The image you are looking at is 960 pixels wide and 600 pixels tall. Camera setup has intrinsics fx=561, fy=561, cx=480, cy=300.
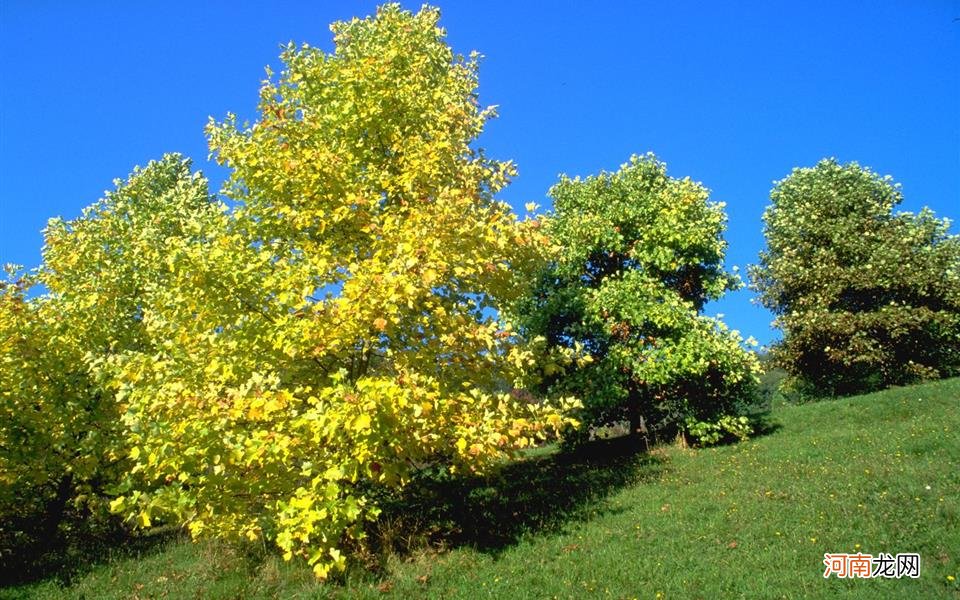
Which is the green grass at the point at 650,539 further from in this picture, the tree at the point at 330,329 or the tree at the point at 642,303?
the tree at the point at 642,303

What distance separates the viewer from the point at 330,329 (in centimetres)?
788

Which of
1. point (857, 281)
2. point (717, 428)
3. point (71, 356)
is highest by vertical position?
point (857, 281)

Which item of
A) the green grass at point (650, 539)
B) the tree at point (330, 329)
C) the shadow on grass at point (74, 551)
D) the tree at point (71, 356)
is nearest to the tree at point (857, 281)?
the green grass at point (650, 539)

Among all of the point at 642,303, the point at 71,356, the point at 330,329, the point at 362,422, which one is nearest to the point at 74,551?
the point at 71,356

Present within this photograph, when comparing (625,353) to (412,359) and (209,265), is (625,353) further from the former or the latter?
(209,265)

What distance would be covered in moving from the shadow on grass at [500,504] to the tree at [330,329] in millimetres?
1376

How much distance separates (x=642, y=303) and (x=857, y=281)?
14455 millimetres

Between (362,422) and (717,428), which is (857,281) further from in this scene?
(362,422)

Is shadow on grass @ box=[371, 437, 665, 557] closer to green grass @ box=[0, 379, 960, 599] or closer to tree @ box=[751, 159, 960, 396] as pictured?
green grass @ box=[0, 379, 960, 599]

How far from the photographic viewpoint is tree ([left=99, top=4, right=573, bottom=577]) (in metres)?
7.16

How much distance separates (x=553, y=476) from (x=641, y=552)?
8.07m

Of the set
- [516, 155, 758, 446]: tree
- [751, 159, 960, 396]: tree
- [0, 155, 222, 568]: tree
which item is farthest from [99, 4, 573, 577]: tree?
[751, 159, 960, 396]: tree

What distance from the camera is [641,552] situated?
8.91m

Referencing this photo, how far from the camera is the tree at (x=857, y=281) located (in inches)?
1006
